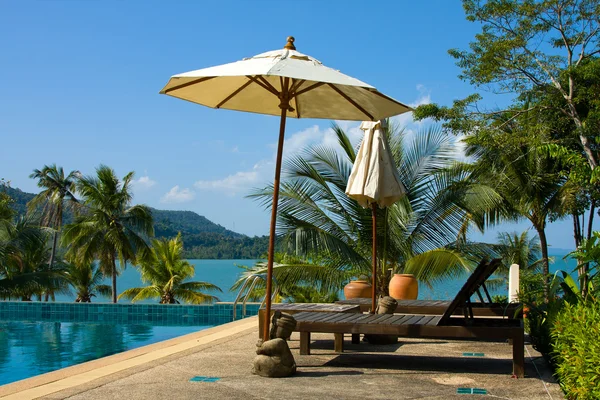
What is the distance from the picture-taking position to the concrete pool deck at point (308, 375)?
4324mm

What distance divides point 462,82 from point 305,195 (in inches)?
295

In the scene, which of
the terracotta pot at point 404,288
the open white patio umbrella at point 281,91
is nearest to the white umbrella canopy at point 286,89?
the open white patio umbrella at point 281,91

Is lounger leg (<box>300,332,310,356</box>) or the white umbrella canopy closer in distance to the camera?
the white umbrella canopy

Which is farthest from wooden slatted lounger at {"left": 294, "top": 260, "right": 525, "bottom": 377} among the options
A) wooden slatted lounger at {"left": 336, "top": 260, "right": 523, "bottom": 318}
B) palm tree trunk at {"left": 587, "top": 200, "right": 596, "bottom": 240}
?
palm tree trunk at {"left": 587, "top": 200, "right": 596, "bottom": 240}

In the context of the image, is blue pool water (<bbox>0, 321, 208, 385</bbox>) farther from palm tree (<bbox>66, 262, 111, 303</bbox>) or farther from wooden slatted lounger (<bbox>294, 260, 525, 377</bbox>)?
palm tree (<bbox>66, 262, 111, 303</bbox>)

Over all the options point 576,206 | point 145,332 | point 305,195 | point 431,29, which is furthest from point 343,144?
point 576,206

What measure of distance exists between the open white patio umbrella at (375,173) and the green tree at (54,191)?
3102 centimetres

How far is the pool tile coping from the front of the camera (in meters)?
4.36

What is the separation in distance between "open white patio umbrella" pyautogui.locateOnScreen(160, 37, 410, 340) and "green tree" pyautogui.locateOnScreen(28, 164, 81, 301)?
32.2 m

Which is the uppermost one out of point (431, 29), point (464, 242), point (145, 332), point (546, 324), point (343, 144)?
point (431, 29)

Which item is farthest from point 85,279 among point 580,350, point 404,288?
point 580,350

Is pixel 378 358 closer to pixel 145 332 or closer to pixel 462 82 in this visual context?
pixel 145 332

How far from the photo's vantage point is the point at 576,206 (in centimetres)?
1889

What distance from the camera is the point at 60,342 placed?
1059 centimetres
